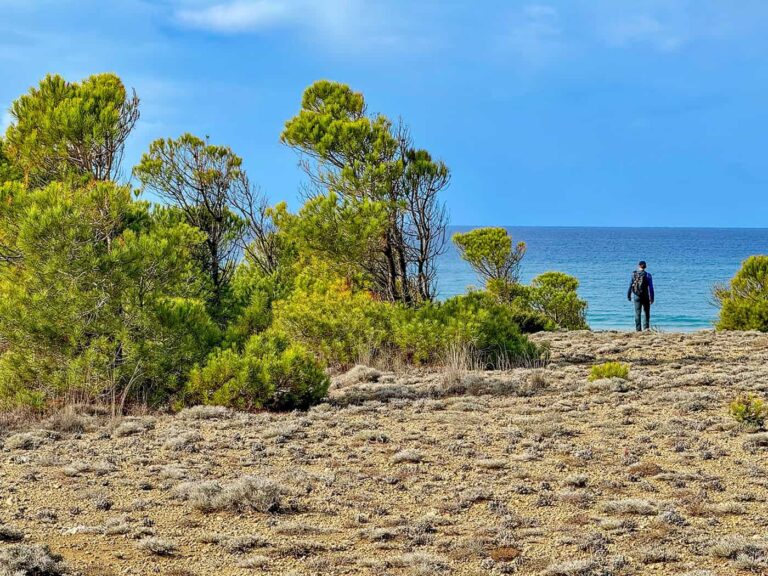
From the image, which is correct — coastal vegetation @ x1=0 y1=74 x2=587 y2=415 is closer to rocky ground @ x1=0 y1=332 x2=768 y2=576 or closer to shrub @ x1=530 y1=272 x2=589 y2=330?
rocky ground @ x1=0 y1=332 x2=768 y2=576

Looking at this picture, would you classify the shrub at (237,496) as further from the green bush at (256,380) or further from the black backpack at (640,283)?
the black backpack at (640,283)

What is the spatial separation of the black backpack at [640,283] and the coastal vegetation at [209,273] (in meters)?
5.24

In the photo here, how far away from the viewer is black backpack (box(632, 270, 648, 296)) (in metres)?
19.9

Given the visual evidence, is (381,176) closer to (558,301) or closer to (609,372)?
(609,372)

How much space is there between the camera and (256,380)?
1123cm

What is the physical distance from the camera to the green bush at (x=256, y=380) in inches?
442

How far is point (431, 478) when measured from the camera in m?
7.61

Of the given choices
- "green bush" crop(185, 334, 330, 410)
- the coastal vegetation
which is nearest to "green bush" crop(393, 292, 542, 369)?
the coastal vegetation

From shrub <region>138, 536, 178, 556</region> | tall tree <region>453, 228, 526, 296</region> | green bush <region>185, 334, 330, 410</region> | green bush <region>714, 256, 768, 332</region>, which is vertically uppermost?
tall tree <region>453, 228, 526, 296</region>

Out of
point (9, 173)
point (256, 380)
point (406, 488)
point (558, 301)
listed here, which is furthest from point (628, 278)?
point (406, 488)

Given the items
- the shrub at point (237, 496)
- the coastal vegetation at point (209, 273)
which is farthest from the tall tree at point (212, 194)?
the shrub at point (237, 496)

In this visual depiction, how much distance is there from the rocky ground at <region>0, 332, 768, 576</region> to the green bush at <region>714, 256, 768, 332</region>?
446 inches

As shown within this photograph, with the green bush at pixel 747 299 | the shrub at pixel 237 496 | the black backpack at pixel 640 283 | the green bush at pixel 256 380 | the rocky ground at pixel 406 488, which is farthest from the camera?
the green bush at pixel 747 299

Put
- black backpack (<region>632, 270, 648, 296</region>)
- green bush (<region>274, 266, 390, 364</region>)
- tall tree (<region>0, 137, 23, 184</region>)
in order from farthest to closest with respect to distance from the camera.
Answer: black backpack (<region>632, 270, 648, 296</region>), tall tree (<region>0, 137, 23, 184</region>), green bush (<region>274, 266, 390, 364</region>)
